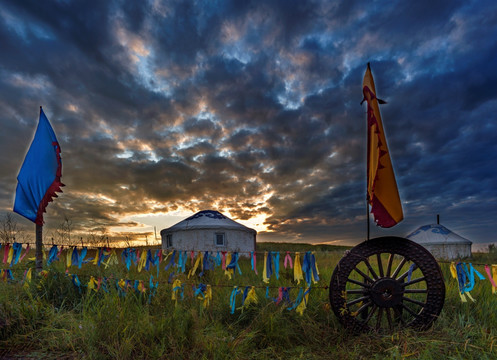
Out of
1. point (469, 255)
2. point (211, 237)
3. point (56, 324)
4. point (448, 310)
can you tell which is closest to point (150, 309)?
point (56, 324)

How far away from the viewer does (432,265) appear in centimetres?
470

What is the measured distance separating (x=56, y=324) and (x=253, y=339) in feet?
8.66

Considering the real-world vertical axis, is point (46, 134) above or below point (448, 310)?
above

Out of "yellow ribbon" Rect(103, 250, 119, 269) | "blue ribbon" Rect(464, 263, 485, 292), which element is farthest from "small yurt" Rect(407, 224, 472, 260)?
"yellow ribbon" Rect(103, 250, 119, 269)

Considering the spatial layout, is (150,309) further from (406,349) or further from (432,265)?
(432,265)

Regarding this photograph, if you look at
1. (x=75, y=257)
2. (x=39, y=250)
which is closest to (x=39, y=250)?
(x=39, y=250)

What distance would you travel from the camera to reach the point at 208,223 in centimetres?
1955

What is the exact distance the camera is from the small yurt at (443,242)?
67.9ft

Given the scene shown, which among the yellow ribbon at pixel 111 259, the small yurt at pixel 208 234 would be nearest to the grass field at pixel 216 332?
the yellow ribbon at pixel 111 259

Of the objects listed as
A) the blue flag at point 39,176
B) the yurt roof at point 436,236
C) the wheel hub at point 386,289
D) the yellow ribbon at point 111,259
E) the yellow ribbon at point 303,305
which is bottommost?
the yellow ribbon at point 303,305

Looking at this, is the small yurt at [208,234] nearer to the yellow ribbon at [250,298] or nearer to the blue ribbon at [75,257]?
the blue ribbon at [75,257]

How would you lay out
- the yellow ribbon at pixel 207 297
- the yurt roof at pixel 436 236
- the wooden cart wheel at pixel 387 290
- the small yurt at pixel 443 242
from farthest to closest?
the yurt roof at pixel 436 236, the small yurt at pixel 443 242, the yellow ribbon at pixel 207 297, the wooden cart wheel at pixel 387 290

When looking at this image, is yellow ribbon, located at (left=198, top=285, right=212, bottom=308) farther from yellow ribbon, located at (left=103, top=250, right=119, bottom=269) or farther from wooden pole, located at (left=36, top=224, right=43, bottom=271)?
wooden pole, located at (left=36, top=224, right=43, bottom=271)

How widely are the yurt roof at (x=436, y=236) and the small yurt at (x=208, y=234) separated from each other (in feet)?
34.5
